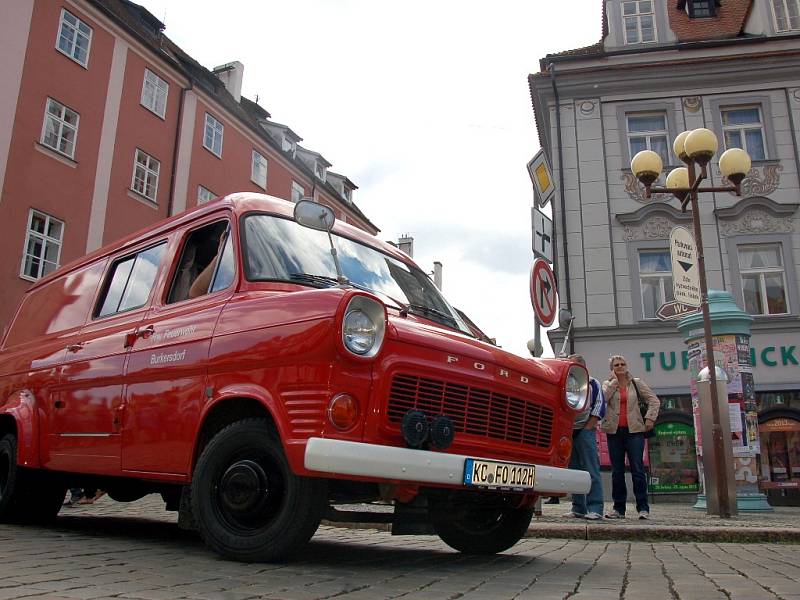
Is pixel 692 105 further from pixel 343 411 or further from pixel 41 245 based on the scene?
pixel 343 411

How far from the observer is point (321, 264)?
14.8 ft

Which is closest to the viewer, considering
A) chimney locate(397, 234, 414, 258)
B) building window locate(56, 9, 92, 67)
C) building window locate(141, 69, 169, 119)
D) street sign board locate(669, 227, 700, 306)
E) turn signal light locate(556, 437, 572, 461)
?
turn signal light locate(556, 437, 572, 461)

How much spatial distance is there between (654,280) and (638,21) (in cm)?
762

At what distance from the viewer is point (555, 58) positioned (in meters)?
18.9

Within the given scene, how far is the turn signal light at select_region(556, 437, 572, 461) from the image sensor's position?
4652 millimetres

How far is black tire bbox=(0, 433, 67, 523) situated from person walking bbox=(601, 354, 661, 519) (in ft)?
18.2

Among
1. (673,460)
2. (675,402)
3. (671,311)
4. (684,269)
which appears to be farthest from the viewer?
(671,311)

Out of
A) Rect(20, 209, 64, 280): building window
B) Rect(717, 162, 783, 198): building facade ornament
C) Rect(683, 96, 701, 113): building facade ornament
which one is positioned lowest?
Rect(20, 209, 64, 280): building window

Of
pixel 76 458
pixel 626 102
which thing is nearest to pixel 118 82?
pixel 626 102

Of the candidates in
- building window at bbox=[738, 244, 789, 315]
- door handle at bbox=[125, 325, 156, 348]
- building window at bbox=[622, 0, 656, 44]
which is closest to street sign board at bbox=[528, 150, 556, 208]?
door handle at bbox=[125, 325, 156, 348]

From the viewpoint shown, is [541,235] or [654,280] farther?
[654,280]

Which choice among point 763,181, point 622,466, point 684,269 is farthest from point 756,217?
point 622,466

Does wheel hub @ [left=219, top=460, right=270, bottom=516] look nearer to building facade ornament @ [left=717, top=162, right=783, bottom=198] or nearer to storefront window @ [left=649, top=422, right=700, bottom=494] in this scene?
storefront window @ [left=649, top=422, right=700, bottom=494]

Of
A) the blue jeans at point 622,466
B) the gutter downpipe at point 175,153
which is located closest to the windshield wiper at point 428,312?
the blue jeans at point 622,466
